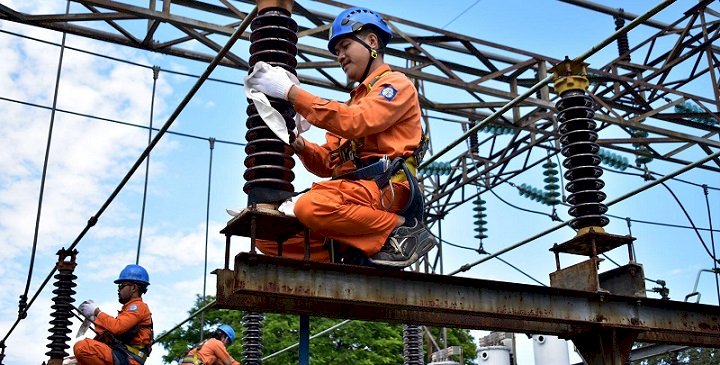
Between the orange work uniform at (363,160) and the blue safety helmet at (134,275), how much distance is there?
371 cm

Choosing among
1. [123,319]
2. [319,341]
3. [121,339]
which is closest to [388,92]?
[123,319]

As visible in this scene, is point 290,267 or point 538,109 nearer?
point 290,267

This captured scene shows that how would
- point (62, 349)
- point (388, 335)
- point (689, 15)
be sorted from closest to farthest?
1. point (62, 349)
2. point (689, 15)
3. point (388, 335)

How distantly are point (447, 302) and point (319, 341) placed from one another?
78.3ft

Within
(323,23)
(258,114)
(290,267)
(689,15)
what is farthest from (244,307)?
(689,15)

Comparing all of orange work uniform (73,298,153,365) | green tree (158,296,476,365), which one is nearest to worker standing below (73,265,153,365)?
orange work uniform (73,298,153,365)

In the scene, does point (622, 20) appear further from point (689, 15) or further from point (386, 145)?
point (386, 145)

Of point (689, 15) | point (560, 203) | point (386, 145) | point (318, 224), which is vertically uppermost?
point (689, 15)

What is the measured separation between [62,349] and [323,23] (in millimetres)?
5001

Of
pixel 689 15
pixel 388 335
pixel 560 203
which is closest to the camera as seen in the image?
pixel 689 15

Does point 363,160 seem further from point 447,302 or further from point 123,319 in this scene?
point 123,319

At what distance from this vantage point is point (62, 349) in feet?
31.2

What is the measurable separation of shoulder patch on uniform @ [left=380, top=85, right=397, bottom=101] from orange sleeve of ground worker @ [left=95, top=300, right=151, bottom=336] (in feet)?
13.1

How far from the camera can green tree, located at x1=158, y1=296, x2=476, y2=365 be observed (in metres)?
27.6
